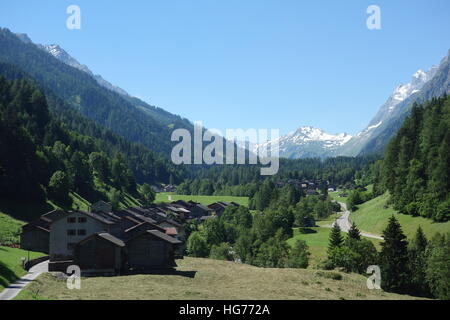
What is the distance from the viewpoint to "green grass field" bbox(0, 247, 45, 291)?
39750 millimetres

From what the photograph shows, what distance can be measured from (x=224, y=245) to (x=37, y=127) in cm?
8140

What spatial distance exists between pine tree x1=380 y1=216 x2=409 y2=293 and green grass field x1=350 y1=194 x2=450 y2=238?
23.4 m

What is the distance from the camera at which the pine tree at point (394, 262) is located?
5703 centimetres

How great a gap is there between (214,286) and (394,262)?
87.9ft

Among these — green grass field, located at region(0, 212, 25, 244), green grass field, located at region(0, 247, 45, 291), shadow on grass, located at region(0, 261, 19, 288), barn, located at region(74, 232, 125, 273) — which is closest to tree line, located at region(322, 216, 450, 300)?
barn, located at region(74, 232, 125, 273)

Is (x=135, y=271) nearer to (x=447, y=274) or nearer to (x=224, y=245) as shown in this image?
(x=224, y=245)

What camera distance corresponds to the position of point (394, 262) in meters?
58.1

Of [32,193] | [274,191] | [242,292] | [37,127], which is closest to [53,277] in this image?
[242,292]

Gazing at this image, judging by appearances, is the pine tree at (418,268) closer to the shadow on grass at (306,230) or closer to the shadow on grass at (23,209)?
the shadow on grass at (306,230)

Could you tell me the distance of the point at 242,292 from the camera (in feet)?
136

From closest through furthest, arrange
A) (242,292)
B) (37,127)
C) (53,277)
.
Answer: (242,292) < (53,277) < (37,127)

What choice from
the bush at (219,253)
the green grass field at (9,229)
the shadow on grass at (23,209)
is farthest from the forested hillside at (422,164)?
the shadow on grass at (23,209)
